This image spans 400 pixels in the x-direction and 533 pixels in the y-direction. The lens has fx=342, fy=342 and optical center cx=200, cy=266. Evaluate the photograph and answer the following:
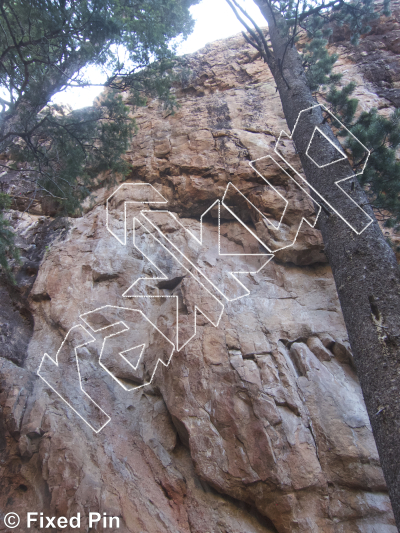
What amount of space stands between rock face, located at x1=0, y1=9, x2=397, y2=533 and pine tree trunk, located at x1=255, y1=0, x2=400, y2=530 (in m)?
1.20

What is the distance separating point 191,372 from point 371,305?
2.45 metres

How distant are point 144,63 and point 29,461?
7.44 metres

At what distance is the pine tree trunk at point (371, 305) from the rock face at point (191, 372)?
1204mm

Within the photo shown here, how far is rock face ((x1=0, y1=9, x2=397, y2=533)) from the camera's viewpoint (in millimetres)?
3812

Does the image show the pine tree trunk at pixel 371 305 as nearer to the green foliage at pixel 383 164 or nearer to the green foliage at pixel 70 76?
the green foliage at pixel 383 164

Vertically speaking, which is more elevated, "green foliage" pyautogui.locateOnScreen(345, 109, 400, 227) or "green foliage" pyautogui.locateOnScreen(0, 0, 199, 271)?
"green foliage" pyautogui.locateOnScreen(0, 0, 199, 271)

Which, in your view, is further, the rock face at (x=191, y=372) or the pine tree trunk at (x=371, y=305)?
the rock face at (x=191, y=372)

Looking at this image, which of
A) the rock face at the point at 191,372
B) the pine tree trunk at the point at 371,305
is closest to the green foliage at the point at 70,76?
the rock face at the point at 191,372

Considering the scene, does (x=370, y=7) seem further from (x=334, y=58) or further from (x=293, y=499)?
(x=293, y=499)

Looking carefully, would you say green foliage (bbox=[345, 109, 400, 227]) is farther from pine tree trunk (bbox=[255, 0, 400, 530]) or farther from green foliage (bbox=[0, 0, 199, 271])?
green foliage (bbox=[0, 0, 199, 271])

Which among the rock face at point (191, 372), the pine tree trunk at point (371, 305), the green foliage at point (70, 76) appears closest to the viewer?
the pine tree trunk at point (371, 305)

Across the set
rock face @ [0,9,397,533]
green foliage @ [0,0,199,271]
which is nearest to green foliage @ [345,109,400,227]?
rock face @ [0,9,397,533]

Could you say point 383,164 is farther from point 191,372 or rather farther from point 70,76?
point 70,76

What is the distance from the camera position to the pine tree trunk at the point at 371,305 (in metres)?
2.93
